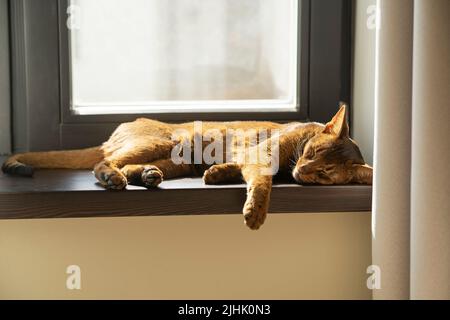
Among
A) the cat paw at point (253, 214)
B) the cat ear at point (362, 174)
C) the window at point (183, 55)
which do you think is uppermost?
the window at point (183, 55)

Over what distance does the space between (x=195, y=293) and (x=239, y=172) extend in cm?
41

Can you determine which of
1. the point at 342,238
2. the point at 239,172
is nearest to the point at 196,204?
the point at 239,172

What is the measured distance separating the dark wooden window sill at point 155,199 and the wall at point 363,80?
27 cm

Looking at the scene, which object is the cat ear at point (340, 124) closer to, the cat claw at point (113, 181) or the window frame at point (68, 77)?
the window frame at point (68, 77)

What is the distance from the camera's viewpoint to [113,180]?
4.77ft

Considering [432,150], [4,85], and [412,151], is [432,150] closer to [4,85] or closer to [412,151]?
[412,151]

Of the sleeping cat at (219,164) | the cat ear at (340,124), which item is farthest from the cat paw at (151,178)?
the cat ear at (340,124)

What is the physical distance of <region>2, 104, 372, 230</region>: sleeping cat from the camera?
5.00 feet

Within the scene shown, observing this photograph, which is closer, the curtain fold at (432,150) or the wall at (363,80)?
the curtain fold at (432,150)

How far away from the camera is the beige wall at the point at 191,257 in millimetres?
1707

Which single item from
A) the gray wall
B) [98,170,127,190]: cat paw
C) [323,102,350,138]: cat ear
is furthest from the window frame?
[98,170,127,190]: cat paw
